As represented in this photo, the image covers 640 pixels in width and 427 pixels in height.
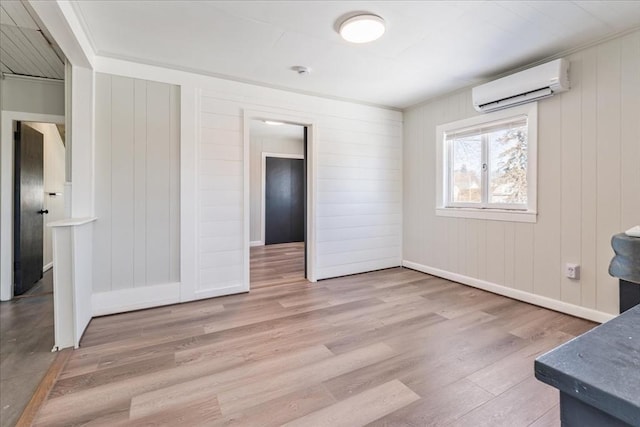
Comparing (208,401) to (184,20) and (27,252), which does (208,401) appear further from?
(27,252)

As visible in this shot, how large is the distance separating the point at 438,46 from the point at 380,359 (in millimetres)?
2483

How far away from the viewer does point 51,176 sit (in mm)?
4398

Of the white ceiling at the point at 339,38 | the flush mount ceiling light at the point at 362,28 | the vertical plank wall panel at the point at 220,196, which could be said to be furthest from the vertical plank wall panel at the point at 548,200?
the vertical plank wall panel at the point at 220,196

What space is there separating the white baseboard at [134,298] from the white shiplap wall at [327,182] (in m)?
0.27

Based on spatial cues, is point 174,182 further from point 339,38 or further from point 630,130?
point 630,130

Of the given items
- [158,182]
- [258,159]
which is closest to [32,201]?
[158,182]

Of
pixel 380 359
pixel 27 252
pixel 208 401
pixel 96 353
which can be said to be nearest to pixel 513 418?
pixel 380 359

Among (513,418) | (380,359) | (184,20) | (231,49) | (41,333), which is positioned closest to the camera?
(513,418)

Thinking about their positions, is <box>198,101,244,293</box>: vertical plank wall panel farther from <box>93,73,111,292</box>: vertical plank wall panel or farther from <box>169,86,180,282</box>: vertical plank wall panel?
<box>93,73,111,292</box>: vertical plank wall panel

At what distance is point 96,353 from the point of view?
2.05 metres

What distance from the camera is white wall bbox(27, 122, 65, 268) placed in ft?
13.7

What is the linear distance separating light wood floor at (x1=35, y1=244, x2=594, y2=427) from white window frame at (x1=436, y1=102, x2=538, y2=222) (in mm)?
896

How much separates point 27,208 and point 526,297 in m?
5.39

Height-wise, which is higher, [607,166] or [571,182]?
[607,166]
